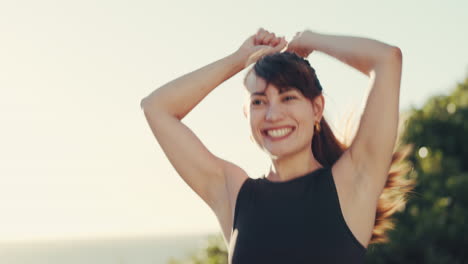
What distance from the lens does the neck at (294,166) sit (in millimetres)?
3049

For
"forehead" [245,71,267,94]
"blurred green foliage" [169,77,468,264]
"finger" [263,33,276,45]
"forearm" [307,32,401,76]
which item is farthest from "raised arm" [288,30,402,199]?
"blurred green foliage" [169,77,468,264]

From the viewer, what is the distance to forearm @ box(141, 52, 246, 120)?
10.9 ft

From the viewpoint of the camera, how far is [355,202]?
2.81m

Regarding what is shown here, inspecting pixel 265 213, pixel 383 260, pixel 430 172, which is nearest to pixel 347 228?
pixel 265 213

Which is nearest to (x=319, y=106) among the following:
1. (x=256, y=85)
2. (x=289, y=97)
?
(x=289, y=97)

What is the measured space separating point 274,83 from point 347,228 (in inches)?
27.2

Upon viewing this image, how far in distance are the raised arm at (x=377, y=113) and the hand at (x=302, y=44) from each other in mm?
254

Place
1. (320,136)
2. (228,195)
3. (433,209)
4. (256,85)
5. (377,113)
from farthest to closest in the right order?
1. (433,209)
2. (320,136)
3. (228,195)
4. (256,85)
5. (377,113)

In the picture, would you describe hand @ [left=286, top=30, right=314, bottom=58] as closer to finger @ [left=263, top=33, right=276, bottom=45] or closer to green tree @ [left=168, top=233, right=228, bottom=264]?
finger @ [left=263, top=33, right=276, bottom=45]

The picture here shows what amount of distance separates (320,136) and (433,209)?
335 inches

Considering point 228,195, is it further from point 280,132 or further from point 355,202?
point 355,202

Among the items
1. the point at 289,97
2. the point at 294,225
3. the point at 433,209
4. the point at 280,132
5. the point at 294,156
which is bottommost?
the point at 433,209

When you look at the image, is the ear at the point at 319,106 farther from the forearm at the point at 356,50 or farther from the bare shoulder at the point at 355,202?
the bare shoulder at the point at 355,202

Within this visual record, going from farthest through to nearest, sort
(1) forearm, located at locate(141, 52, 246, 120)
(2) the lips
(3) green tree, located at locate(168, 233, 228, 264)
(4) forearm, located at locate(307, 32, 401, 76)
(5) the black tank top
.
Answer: (3) green tree, located at locate(168, 233, 228, 264), (1) forearm, located at locate(141, 52, 246, 120), (2) the lips, (4) forearm, located at locate(307, 32, 401, 76), (5) the black tank top
